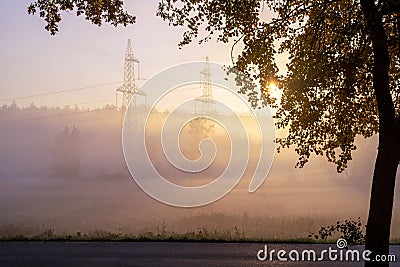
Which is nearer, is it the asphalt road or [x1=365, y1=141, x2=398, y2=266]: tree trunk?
[x1=365, y1=141, x2=398, y2=266]: tree trunk

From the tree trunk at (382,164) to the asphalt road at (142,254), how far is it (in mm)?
2593

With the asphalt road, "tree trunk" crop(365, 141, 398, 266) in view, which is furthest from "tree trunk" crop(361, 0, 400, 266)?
the asphalt road

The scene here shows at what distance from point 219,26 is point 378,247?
5.92 metres

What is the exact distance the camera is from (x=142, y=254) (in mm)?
15750

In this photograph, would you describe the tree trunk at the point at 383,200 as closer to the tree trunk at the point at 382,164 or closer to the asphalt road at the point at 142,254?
the tree trunk at the point at 382,164

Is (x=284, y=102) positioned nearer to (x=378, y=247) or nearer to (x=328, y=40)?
(x=328, y=40)

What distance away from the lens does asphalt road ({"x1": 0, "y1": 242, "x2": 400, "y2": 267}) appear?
14172 millimetres

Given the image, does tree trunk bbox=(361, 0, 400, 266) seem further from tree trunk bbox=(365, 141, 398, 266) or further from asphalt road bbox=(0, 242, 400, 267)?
asphalt road bbox=(0, 242, 400, 267)

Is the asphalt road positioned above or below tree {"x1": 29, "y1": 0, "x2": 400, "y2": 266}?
below

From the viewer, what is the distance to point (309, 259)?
48.6ft

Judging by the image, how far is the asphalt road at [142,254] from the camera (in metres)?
14.2

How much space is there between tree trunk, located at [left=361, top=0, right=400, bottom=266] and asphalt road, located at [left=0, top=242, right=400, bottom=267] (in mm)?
2593

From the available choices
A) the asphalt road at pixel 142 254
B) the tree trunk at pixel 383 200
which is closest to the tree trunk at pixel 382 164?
the tree trunk at pixel 383 200

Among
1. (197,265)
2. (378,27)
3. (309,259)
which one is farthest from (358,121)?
(197,265)
